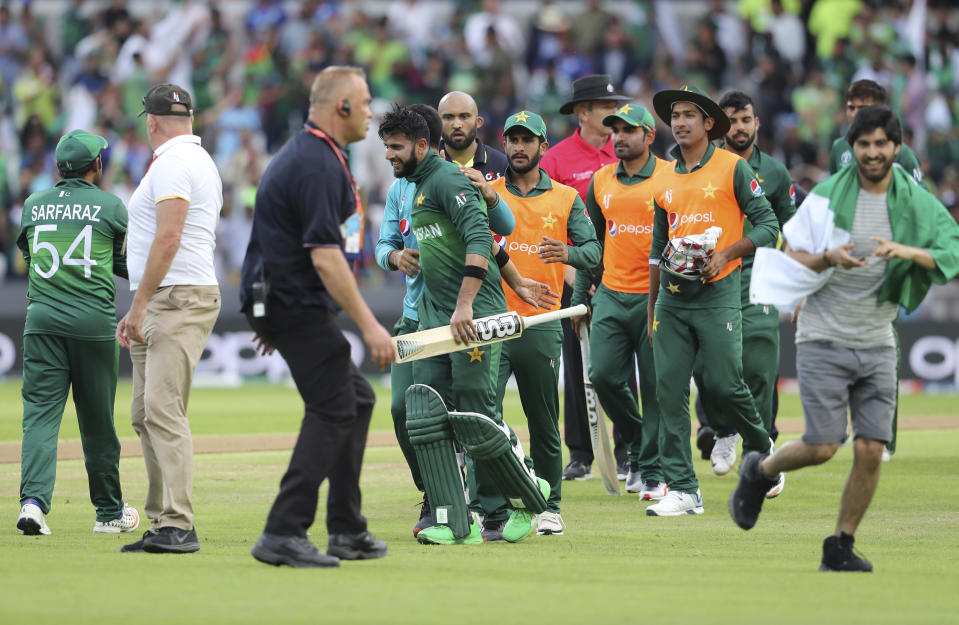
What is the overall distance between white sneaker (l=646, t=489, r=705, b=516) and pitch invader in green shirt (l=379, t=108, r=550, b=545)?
1408 millimetres

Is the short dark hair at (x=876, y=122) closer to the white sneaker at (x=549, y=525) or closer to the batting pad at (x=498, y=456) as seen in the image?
the batting pad at (x=498, y=456)

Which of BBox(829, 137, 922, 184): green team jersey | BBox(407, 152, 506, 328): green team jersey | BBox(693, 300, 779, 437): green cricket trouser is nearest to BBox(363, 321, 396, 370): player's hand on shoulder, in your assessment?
BBox(407, 152, 506, 328): green team jersey

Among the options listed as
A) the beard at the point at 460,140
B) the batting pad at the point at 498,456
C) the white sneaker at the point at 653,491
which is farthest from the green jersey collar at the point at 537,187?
the white sneaker at the point at 653,491

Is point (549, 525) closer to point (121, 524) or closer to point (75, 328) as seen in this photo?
point (121, 524)

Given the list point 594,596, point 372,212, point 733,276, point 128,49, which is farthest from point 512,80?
point 594,596

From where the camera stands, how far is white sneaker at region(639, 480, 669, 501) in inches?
435

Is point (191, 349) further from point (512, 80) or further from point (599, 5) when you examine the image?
point (599, 5)

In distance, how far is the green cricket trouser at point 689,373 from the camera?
33.2 feet

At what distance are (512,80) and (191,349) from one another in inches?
745

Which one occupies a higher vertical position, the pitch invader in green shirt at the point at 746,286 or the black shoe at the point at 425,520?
the pitch invader in green shirt at the point at 746,286

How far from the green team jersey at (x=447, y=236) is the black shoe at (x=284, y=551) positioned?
1.88 metres

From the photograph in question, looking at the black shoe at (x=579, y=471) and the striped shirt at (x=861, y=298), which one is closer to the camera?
the striped shirt at (x=861, y=298)

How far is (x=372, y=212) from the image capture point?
2392 cm

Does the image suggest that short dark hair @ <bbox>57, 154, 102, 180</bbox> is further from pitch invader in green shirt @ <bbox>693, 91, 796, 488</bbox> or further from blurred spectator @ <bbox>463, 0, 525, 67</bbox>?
blurred spectator @ <bbox>463, 0, 525, 67</bbox>
